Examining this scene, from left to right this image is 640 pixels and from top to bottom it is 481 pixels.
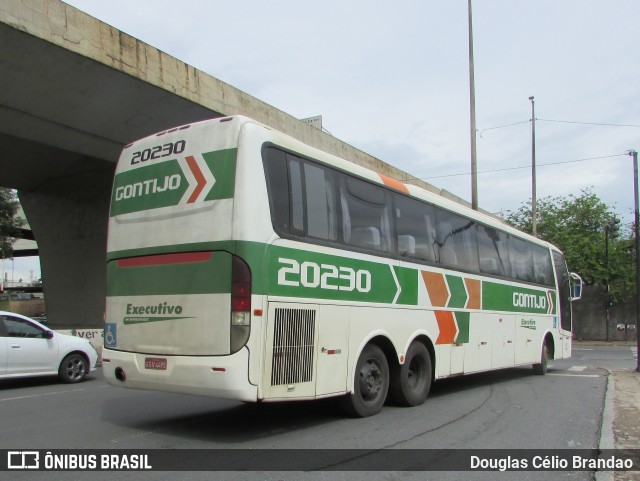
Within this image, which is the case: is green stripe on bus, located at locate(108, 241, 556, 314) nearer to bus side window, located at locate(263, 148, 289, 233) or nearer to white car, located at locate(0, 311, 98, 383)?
bus side window, located at locate(263, 148, 289, 233)

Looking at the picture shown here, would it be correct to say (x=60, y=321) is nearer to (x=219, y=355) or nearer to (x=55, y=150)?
(x=55, y=150)

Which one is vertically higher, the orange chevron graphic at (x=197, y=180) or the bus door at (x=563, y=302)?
the orange chevron graphic at (x=197, y=180)

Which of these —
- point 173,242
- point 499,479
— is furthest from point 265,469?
point 173,242

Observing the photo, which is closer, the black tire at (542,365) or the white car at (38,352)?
the white car at (38,352)

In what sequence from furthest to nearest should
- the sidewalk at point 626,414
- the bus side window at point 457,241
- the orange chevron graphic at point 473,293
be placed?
the orange chevron graphic at point 473,293 → the bus side window at point 457,241 → the sidewalk at point 626,414

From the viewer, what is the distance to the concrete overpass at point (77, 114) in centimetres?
1295

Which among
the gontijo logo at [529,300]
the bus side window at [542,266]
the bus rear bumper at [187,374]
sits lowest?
the bus rear bumper at [187,374]

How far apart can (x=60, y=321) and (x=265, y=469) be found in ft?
84.9

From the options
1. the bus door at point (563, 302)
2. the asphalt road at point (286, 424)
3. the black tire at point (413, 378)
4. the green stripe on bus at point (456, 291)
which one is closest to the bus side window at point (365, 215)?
the black tire at point (413, 378)

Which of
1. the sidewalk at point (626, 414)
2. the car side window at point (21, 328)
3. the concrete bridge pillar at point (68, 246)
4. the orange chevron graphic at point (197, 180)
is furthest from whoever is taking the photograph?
the concrete bridge pillar at point (68, 246)

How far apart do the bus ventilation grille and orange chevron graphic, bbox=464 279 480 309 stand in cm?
476

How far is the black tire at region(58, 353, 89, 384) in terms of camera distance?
1198 cm

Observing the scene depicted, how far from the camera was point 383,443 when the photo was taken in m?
6.36

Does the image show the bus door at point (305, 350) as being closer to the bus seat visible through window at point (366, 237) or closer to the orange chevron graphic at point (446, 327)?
the bus seat visible through window at point (366, 237)
